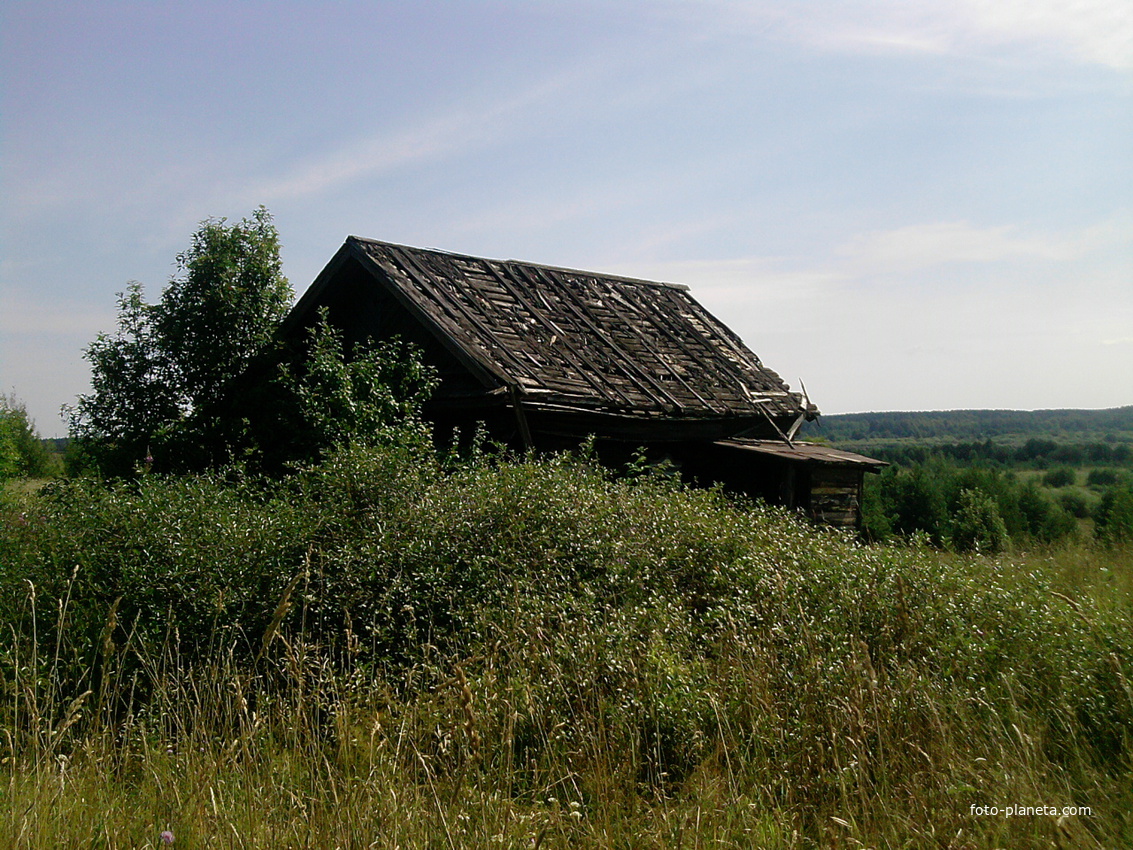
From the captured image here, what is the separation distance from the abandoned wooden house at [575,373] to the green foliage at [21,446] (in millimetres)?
17842

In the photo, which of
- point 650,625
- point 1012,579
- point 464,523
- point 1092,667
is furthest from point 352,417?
point 1092,667

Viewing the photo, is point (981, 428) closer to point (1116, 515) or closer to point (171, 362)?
point (1116, 515)

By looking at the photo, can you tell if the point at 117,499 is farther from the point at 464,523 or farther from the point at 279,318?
the point at 279,318

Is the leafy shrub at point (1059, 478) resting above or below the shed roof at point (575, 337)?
below

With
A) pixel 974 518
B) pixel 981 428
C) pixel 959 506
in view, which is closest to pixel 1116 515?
pixel 974 518

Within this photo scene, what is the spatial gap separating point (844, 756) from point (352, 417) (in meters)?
6.99

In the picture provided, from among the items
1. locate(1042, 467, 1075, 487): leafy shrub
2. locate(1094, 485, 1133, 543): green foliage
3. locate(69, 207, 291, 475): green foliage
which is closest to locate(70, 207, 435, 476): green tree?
locate(69, 207, 291, 475): green foliage

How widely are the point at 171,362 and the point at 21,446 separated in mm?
27232

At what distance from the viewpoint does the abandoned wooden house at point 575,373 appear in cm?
1098

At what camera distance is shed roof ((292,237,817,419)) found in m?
11.1

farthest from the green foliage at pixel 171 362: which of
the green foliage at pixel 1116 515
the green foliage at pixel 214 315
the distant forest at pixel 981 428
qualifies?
the distant forest at pixel 981 428

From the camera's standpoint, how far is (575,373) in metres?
11.6

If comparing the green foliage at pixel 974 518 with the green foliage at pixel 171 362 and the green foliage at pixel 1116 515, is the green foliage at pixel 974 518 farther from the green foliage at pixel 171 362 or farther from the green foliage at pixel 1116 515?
the green foliage at pixel 171 362

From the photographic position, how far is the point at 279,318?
13312mm
